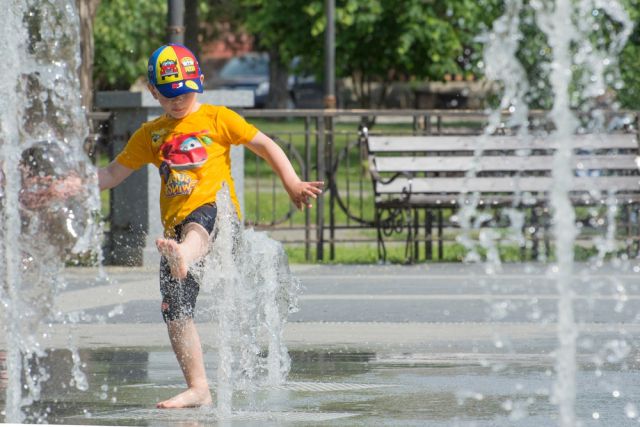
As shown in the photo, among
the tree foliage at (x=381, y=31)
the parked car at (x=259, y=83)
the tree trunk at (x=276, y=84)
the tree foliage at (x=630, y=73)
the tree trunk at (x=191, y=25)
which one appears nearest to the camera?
the tree foliage at (x=630, y=73)

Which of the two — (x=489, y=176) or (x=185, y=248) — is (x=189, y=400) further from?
(x=489, y=176)

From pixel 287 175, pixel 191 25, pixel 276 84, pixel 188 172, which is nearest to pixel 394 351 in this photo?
pixel 287 175

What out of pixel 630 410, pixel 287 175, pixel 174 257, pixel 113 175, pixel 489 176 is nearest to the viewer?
pixel 174 257

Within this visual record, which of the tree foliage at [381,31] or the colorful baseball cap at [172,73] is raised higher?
the tree foliage at [381,31]

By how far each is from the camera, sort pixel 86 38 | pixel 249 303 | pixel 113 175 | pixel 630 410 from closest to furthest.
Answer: pixel 630 410
pixel 113 175
pixel 249 303
pixel 86 38

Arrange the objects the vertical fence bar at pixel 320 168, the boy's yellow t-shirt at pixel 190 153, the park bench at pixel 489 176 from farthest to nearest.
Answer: the vertical fence bar at pixel 320 168
the park bench at pixel 489 176
the boy's yellow t-shirt at pixel 190 153

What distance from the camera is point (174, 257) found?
685cm

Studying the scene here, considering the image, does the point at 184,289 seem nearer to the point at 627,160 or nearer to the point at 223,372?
the point at 223,372

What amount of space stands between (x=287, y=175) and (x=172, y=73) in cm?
67

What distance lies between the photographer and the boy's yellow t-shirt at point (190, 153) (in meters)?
7.21

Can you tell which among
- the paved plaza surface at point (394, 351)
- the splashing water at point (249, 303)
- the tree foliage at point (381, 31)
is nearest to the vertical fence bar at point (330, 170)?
the paved plaza surface at point (394, 351)

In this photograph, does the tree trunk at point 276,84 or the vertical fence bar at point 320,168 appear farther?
the tree trunk at point 276,84

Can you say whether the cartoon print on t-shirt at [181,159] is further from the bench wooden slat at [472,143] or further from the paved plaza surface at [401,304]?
the bench wooden slat at [472,143]

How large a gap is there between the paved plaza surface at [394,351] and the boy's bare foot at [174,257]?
594 mm
